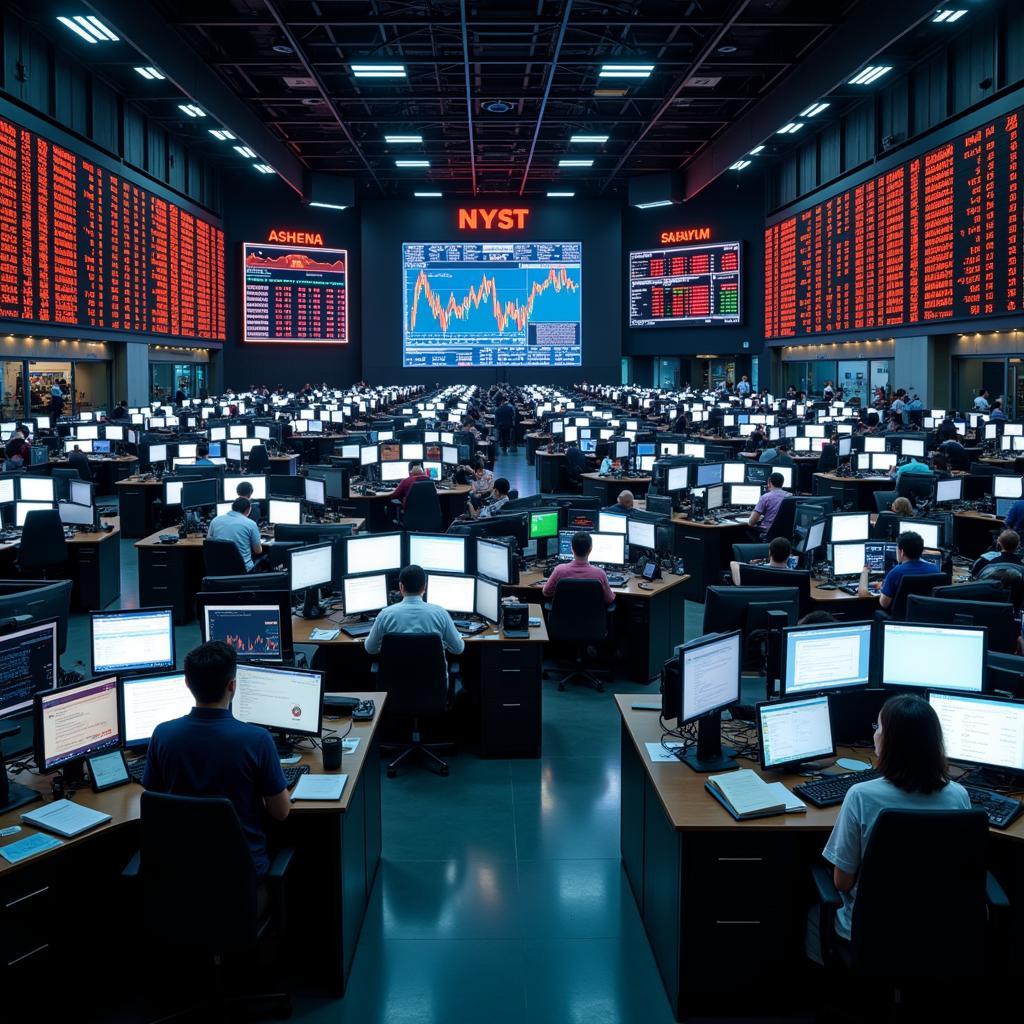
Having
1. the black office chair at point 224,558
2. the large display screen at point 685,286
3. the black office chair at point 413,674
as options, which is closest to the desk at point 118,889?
the black office chair at point 413,674

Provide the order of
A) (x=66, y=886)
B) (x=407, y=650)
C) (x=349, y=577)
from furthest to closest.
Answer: (x=349, y=577), (x=407, y=650), (x=66, y=886)

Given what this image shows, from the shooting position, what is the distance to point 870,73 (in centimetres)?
1844

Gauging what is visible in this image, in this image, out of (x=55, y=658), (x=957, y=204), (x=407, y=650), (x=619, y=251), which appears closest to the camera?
(x=55, y=658)

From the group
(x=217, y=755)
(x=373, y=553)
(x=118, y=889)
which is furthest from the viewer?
(x=373, y=553)

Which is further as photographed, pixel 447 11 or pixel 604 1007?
pixel 447 11

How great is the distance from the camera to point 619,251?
32969mm

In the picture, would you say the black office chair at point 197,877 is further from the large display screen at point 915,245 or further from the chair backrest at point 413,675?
the large display screen at point 915,245

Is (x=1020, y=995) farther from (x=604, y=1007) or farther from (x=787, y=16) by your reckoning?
(x=787, y=16)

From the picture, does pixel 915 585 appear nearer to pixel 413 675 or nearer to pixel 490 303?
pixel 413 675

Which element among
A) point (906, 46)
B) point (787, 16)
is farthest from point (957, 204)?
point (787, 16)

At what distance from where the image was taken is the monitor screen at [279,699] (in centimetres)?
417

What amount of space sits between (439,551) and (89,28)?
42.2 feet

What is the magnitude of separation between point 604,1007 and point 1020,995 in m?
1.48

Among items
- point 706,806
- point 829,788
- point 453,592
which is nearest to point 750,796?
point 706,806
